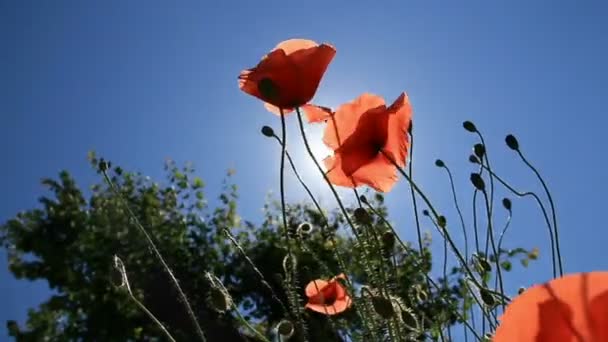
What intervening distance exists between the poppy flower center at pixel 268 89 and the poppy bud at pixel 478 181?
0.39 metres

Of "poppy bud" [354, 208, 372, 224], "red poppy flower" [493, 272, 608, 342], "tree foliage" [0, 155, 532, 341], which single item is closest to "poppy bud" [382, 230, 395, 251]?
"poppy bud" [354, 208, 372, 224]

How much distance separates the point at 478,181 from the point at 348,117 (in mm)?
244

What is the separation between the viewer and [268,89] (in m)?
1.06

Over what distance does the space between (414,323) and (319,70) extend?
482 millimetres

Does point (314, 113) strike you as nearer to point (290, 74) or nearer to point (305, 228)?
point (290, 74)

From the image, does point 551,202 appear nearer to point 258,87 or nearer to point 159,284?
point 258,87

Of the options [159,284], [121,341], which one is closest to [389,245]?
[159,284]

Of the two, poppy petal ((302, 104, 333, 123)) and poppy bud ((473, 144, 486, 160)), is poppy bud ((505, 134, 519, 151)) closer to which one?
poppy bud ((473, 144, 486, 160))

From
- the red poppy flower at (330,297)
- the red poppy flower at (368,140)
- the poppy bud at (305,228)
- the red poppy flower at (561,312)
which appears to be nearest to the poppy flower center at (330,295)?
the red poppy flower at (330,297)

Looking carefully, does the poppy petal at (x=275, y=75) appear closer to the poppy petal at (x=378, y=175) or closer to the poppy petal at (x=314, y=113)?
the poppy petal at (x=314, y=113)

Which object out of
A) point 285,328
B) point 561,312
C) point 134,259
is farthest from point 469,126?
point 134,259

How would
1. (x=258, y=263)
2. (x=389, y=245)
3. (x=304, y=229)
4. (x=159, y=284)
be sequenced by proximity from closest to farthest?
(x=389, y=245) < (x=304, y=229) < (x=159, y=284) < (x=258, y=263)

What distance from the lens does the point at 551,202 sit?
1.10 metres

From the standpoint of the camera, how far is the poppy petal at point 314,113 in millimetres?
1191
